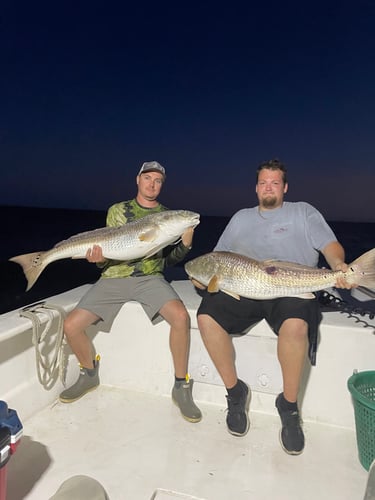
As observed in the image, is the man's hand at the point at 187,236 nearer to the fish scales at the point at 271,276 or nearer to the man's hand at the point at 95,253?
the fish scales at the point at 271,276

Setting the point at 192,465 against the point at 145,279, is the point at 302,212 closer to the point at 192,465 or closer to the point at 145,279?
the point at 145,279

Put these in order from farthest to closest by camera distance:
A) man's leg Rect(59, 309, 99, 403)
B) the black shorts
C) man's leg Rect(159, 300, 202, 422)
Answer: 1. man's leg Rect(59, 309, 99, 403)
2. man's leg Rect(159, 300, 202, 422)
3. the black shorts

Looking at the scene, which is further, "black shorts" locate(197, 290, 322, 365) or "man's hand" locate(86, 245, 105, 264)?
"man's hand" locate(86, 245, 105, 264)

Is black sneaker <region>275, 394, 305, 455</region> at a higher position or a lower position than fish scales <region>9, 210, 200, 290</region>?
lower

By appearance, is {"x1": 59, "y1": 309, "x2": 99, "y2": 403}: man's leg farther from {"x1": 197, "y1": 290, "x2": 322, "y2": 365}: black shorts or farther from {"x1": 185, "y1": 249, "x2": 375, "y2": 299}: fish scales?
{"x1": 185, "y1": 249, "x2": 375, "y2": 299}: fish scales

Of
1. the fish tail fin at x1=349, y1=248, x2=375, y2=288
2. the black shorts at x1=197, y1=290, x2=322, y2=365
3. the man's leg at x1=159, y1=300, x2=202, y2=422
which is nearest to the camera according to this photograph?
the fish tail fin at x1=349, y1=248, x2=375, y2=288

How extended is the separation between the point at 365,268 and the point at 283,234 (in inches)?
37.3

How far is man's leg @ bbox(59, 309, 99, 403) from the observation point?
144 inches

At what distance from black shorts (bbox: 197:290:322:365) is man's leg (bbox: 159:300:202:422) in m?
0.24

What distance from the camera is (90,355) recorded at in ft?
12.7

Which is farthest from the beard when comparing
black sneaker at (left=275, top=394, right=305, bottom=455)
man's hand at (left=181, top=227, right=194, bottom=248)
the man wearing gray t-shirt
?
black sneaker at (left=275, top=394, right=305, bottom=455)

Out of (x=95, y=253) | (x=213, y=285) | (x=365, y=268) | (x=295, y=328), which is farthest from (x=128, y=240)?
(x=365, y=268)

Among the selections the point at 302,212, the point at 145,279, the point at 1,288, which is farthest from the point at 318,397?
the point at 1,288

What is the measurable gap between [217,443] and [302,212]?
2.20 m
